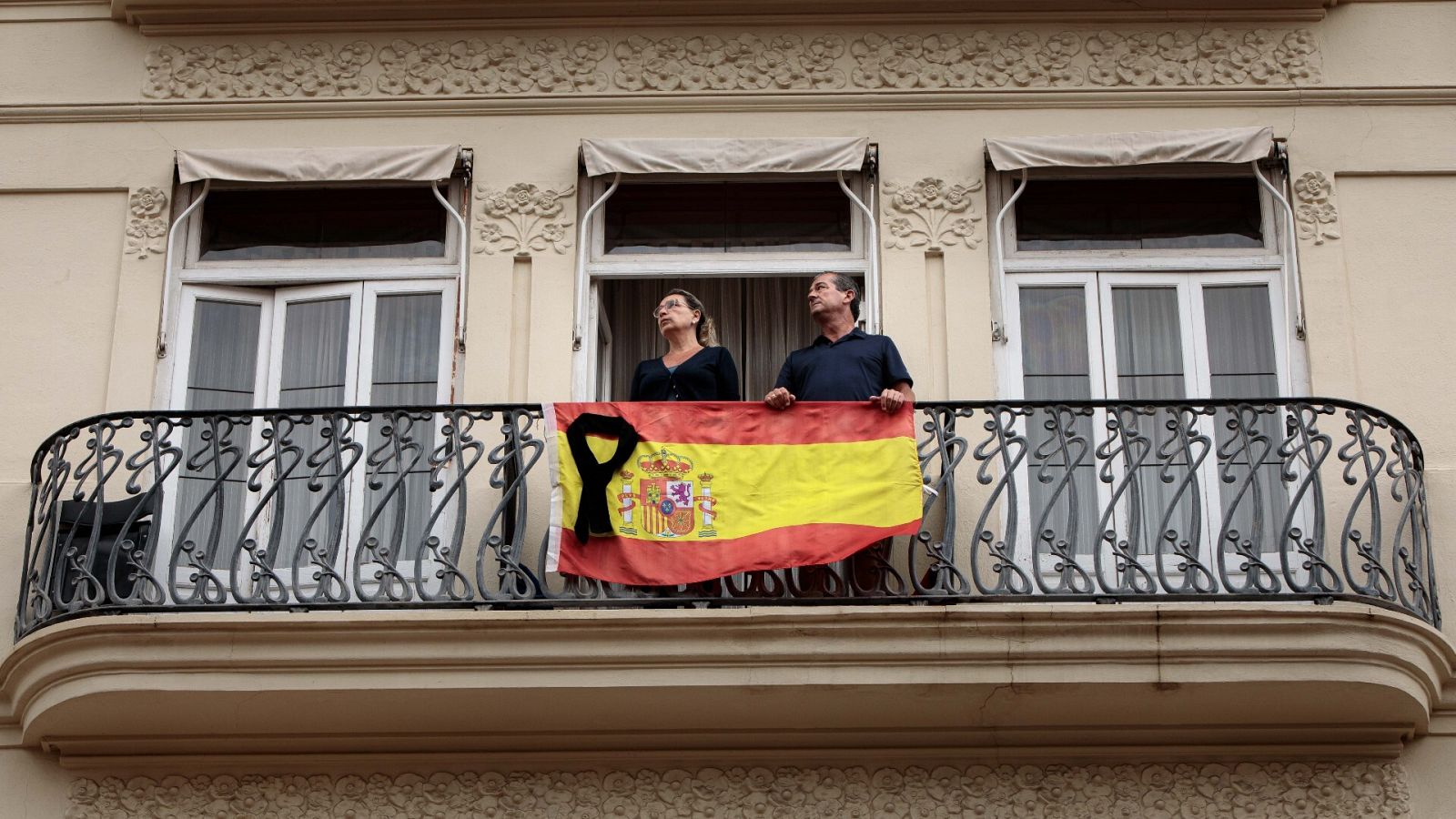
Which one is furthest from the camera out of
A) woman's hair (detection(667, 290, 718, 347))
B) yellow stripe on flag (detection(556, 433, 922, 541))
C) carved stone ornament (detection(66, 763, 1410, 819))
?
woman's hair (detection(667, 290, 718, 347))

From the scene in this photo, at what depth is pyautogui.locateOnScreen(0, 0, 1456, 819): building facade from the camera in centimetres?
925

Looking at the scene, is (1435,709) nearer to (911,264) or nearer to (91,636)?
(911,264)

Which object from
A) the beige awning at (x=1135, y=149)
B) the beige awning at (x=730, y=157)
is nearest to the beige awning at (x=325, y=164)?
the beige awning at (x=730, y=157)

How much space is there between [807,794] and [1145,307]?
3.15 meters

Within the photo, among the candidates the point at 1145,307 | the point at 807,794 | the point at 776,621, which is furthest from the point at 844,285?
the point at 807,794

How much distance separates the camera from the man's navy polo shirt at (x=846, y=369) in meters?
10.1

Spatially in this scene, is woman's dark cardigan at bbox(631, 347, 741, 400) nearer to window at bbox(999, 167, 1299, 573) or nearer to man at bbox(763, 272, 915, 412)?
A: man at bbox(763, 272, 915, 412)

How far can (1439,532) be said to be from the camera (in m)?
9.97

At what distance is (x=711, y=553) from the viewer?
31.1 feet

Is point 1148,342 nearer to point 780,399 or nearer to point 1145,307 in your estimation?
point 1145,307

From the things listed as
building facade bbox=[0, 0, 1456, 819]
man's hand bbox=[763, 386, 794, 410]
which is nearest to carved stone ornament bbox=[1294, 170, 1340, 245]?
building facade bbox=[0, 0, 1456, 819]

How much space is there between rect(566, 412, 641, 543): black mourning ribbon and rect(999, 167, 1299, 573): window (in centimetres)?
199

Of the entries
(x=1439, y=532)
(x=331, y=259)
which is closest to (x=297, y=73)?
(x=331, y=259)

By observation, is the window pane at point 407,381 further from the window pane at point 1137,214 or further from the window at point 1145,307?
the window pane at point 1137,214
